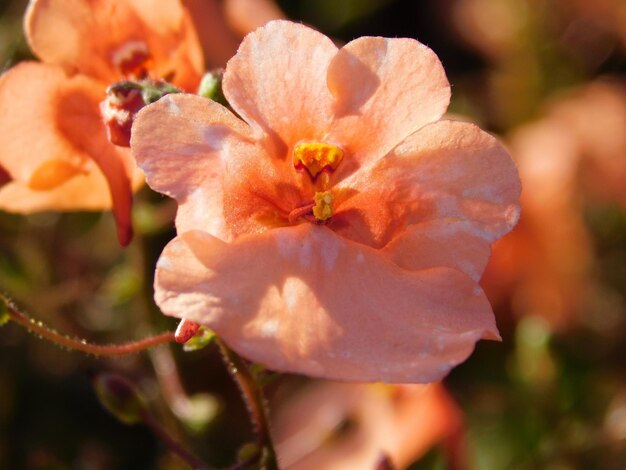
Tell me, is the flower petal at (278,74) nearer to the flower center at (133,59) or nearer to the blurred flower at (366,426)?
the flower center at (133,59)

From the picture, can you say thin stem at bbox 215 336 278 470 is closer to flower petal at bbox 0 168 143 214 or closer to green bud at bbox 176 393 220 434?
flower petal at bbox 0 168 143 214

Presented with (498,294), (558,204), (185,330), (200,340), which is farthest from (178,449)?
(558,204)

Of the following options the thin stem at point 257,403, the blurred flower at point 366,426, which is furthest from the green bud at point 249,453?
the blurred flower at point 366,426

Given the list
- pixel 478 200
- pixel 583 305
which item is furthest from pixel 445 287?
pixel 583 305

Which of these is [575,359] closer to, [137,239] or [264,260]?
[137,239]

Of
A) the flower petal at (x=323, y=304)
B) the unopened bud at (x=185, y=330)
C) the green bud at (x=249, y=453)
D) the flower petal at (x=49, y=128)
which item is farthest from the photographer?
the flower petal at (x=49, y=128)

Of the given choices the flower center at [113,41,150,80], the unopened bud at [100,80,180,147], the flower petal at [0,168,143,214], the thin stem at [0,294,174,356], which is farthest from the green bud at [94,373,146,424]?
the flower center at [113,41,150,80]
